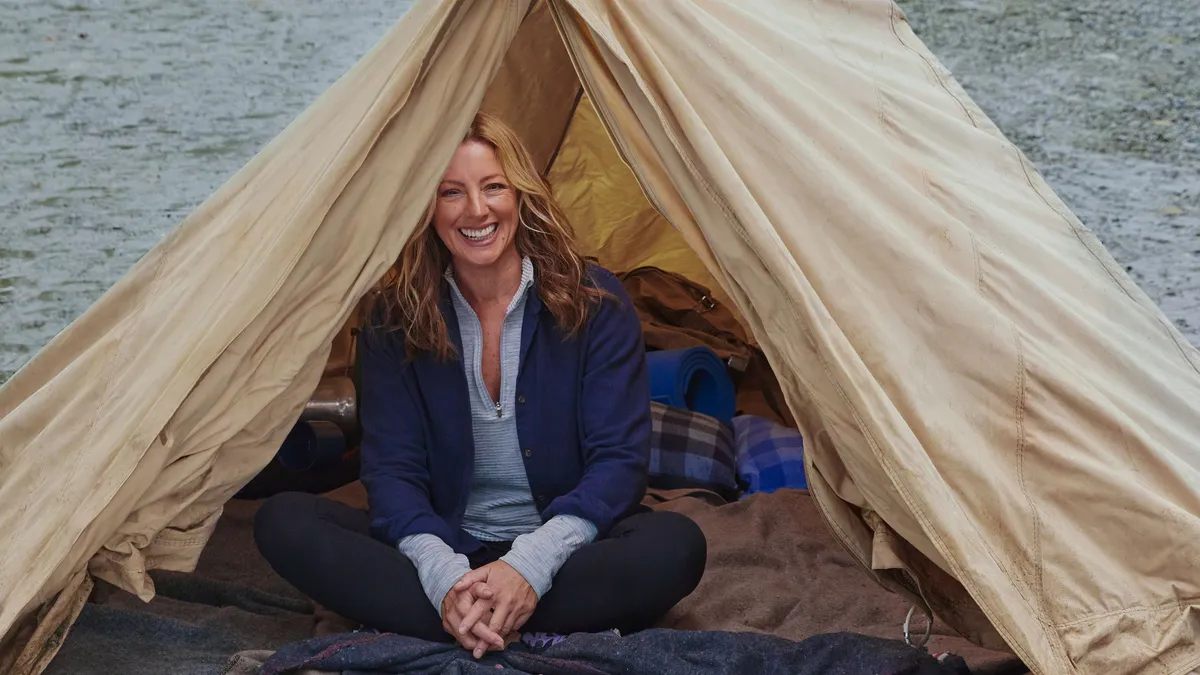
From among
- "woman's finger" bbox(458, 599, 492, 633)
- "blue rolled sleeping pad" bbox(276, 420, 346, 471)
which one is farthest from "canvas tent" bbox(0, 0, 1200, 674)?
"blue rolled sleeping pad" bbox(276, 420, 346, 471)

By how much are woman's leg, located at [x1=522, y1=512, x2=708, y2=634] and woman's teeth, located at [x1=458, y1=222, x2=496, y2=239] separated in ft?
1.83

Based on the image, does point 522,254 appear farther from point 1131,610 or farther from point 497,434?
point 1131,610

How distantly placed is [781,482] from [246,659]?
1.32 m

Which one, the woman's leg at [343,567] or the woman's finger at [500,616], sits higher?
the woman's finger at [500,616]

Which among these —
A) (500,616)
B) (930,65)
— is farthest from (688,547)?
(930,65)

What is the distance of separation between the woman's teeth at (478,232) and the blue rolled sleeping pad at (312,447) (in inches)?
34.9

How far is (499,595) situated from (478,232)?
2.02 feet

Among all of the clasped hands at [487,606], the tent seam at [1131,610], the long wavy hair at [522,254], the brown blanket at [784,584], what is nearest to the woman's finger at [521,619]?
the clasped hands at [487,606]

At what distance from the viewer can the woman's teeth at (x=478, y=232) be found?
217 centimetres

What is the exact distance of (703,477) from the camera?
288 cm

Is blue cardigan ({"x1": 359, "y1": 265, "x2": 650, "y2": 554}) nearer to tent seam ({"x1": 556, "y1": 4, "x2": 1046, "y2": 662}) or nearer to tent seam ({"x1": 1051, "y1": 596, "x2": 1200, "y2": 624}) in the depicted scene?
tent seam ({"x1": 556, "y1": 4, "x2": 1046, "y2": 662})

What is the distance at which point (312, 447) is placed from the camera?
286 centimetres

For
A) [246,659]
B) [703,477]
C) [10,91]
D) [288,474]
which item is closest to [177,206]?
[10,91]

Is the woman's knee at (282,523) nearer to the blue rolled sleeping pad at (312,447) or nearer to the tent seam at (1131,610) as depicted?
the blue rolled sleeping pad at (312,447)
